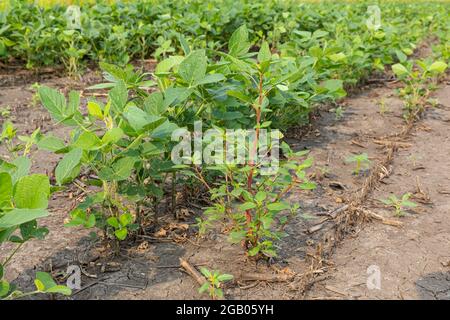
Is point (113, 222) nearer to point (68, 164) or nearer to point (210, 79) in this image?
point (68, 164)

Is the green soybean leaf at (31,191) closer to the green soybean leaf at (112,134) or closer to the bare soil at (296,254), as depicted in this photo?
the green soybean leaf at (112,134)

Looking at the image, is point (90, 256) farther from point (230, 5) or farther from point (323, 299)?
point (230, 5)

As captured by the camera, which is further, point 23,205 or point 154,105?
point 154,105

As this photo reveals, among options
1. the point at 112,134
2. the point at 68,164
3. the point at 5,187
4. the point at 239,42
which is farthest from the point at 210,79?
the point at 5,187

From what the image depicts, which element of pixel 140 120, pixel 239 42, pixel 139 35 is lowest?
pixel 139 35

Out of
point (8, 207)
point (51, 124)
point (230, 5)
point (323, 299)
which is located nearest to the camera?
point (8, 207)

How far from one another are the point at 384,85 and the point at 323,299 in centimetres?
346

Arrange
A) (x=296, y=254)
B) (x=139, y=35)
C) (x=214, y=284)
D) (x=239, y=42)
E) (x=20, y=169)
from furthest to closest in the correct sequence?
(x=139, y=35) < (x=239, y=42) < (x=296, y=254) < (x=214, y=284) < (x=20, y=169)

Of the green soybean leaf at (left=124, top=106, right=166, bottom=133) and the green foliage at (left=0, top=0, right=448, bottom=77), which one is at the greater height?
the green soybean leaf at (left=124, top=106, right=166, bottom=133)

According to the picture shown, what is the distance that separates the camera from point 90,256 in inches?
74.1

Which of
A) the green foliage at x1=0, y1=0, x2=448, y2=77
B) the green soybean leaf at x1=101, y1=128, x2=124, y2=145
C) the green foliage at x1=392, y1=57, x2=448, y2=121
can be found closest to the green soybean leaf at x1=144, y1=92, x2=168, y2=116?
the green soybean leaf at x1=101, y1=128, x2=124, y2=145

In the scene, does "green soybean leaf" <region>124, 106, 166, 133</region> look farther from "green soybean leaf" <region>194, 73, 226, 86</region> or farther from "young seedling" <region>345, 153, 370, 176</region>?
"young seedling" <region>345, 153, 370, 176</region>

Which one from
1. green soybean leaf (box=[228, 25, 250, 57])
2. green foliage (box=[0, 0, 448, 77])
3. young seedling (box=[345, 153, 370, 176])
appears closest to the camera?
green soybean leaf (box=[228, 25, 250, 57])

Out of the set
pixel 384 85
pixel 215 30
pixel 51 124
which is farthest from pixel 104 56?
pixel 384 85
